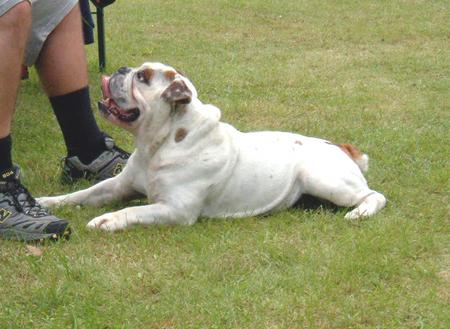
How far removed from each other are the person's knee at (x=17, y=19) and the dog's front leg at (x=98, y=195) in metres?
0.91

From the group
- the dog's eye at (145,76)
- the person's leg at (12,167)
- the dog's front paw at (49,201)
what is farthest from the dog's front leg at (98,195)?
the dog's eye at (145,76)

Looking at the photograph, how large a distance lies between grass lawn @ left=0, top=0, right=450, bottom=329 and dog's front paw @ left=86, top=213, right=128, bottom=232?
55 mm

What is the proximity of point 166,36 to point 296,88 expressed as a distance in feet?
9.74

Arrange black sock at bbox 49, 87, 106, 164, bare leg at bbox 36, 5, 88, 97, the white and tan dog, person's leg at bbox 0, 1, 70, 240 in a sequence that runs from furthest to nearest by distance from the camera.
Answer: black sock at bbox 49, 87, 106, 164
bare leg at bbox 36, 5, 88, 97
the white and tan dog
person's leg at bbox 0, 1, 70, 240

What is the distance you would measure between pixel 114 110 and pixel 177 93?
367mm

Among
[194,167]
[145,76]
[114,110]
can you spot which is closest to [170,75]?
[145,76]

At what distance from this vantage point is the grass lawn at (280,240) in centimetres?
314

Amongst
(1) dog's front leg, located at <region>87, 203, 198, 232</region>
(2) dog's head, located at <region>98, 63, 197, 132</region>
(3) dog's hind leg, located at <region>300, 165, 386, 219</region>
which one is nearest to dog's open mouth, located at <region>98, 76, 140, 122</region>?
(2) dog's head, located at <region>98, 63, 197, 132</region>

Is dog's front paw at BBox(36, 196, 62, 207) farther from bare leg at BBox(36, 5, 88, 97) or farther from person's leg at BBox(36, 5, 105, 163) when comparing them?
bare leg at BBox(36, 5, 88, 97)

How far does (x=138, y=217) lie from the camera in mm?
3941

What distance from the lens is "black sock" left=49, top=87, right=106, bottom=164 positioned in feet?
15.3

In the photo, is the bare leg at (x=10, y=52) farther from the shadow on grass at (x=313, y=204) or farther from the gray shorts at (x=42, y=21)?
the shadow on grass at (x=313, y=204)

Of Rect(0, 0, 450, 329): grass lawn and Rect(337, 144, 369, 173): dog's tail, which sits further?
Rect(337, 144, 369, 173): dog's tail

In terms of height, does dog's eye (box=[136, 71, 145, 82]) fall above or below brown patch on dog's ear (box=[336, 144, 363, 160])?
above
